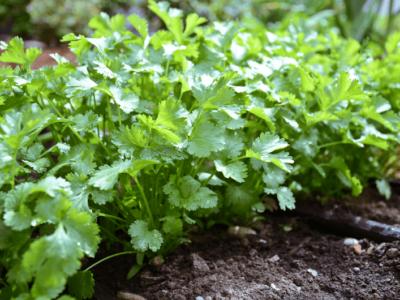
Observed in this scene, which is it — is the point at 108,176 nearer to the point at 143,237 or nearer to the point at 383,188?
the point at 143,237

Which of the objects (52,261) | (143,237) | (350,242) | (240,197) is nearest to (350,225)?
(350,242)

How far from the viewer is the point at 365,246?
1.25 m

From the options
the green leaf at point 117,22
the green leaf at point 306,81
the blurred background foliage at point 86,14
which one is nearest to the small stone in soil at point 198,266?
the green leaf at point 306,81

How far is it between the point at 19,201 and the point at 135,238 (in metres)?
0.30

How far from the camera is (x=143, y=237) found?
2.86 feet

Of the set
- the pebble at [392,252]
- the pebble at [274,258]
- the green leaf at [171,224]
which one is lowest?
the pebble at [274,258]

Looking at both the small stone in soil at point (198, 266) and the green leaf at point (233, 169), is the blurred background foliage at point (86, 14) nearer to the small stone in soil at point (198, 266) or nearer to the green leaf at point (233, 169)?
the green leaf at point (233, 169)

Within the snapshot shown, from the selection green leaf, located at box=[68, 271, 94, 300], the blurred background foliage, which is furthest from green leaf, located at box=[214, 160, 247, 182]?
the blurred background foliage

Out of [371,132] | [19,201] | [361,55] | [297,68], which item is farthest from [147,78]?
[361,55]

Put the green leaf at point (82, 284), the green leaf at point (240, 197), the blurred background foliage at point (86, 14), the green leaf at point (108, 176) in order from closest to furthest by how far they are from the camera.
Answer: the green leaf at point (108, 176) < the green leaf at point (82, 284) < the green leaf at point (240, 197) < the blurred background foliage at point (86, 14)

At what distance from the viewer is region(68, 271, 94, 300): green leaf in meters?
0.85

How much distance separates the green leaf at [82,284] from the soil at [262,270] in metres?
0.07

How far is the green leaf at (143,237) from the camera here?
A: 0.86 metres

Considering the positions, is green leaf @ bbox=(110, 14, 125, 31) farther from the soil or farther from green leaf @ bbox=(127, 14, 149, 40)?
the soil
